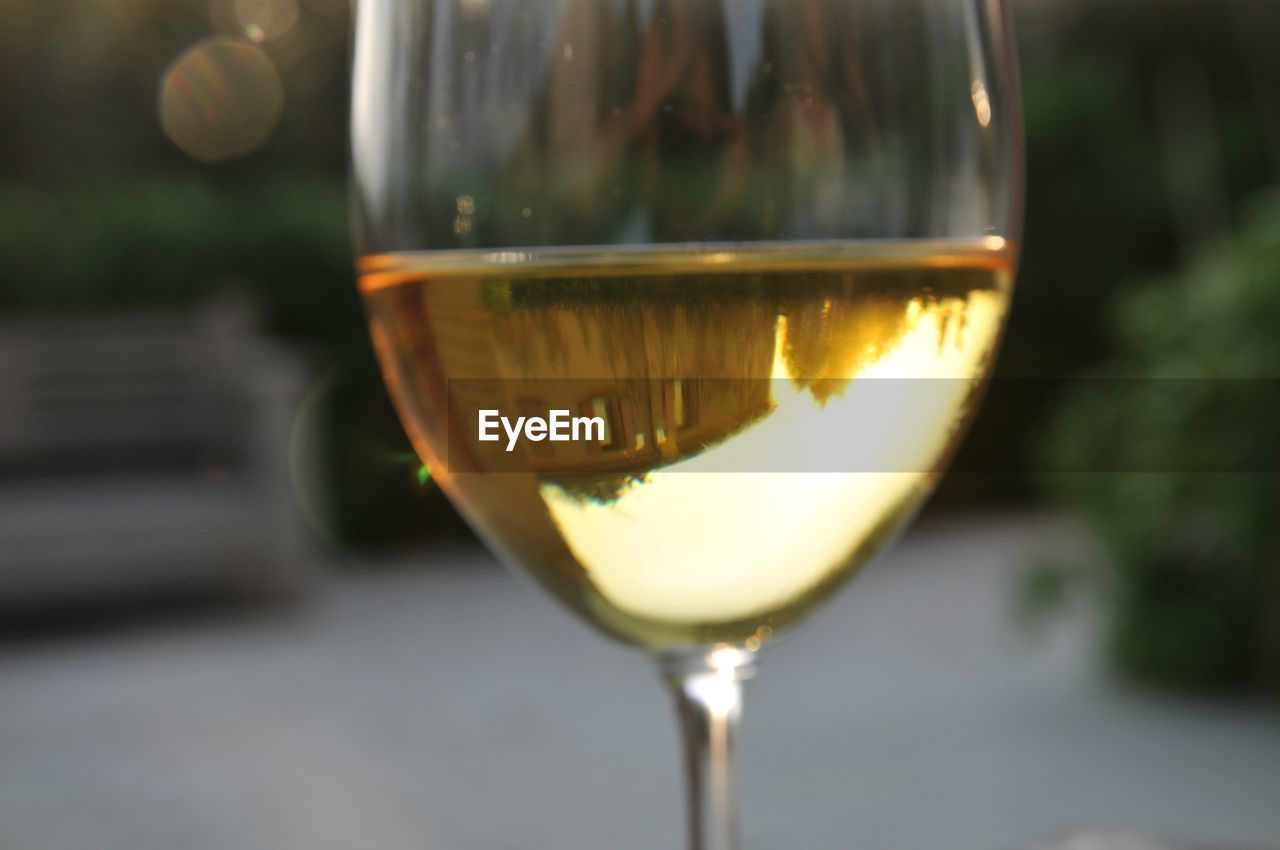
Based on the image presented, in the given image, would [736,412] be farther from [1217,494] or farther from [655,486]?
[1217,494]

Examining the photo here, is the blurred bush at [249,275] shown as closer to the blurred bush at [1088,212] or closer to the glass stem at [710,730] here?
the blurred bush at [1088,212]

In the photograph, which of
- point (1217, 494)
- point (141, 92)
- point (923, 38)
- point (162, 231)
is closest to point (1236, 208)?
point (1217, 494)

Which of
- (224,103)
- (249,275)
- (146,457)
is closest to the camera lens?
(146,457)

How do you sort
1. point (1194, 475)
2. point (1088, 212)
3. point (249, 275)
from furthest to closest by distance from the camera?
point (1088, 212) < point (249, 275) < point (1194, 475)

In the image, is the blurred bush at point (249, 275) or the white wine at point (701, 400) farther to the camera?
the blurred bush at point (249, 275)
